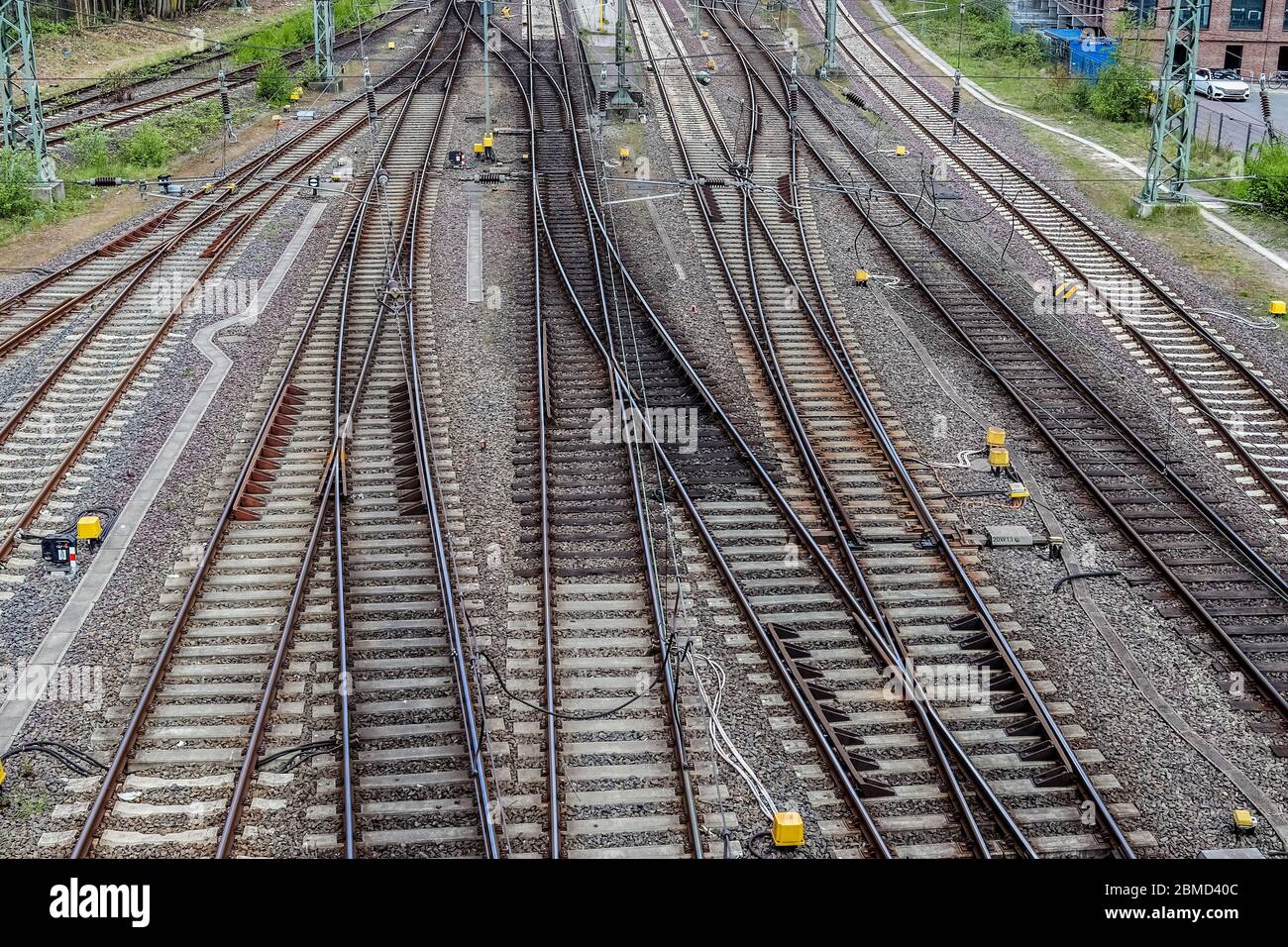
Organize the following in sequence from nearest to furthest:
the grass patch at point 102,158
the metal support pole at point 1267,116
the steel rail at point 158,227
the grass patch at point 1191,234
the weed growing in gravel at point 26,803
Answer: the weed growing in gravel at point 26,803
the steel rail at point 158,227
the grass patch at point 1191,234
the grass patch at point 102,158
the metal support pole at point 1267,116

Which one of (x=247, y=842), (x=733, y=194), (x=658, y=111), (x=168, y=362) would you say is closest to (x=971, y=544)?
(x=247, y=842)

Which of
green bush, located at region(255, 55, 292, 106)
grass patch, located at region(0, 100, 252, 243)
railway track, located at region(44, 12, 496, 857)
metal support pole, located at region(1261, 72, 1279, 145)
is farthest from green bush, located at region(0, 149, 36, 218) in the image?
metal support pole, located at region(1261, 72, 1279, 145)

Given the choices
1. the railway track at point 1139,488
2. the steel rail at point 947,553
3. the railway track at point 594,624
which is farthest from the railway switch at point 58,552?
the railway track at point 1139,488

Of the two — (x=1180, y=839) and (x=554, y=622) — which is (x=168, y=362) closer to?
(x=554, y=622)

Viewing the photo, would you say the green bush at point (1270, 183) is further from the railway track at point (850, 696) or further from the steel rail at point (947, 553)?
the railway track at point (850, 696)

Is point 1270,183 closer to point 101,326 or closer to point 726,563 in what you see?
point 726,563
